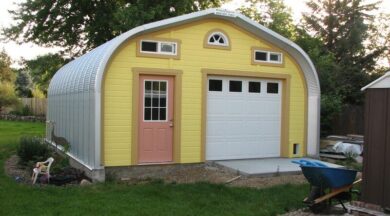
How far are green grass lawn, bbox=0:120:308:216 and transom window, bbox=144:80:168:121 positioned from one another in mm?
1885

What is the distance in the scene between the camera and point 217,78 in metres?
11.4

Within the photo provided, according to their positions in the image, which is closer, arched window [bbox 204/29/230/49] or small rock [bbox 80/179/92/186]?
small rock [bbox 80/179/92/186]

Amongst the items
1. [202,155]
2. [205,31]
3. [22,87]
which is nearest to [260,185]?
[202,155]

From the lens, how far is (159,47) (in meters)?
10.6

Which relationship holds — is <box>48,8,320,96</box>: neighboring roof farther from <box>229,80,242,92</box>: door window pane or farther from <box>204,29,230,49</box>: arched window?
<box>229,80,242,92</box>: door window pane

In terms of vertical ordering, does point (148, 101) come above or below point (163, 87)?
below

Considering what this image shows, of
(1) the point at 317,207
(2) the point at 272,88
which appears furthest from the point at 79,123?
(1) the point at 317,207

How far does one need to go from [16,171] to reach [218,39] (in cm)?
586

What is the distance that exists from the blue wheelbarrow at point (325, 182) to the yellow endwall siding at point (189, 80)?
14.7 ft

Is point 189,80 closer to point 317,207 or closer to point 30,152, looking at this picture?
point 30,152

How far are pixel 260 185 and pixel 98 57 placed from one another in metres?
4.52

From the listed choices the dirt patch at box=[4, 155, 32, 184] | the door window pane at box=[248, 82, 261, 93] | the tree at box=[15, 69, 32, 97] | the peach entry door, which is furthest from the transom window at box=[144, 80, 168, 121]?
the tree at box=[15, 69, 32, 97]

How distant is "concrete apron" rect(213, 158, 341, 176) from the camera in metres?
9.91

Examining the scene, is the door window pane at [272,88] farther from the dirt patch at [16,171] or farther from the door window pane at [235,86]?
the dirt patch at [16,171]
